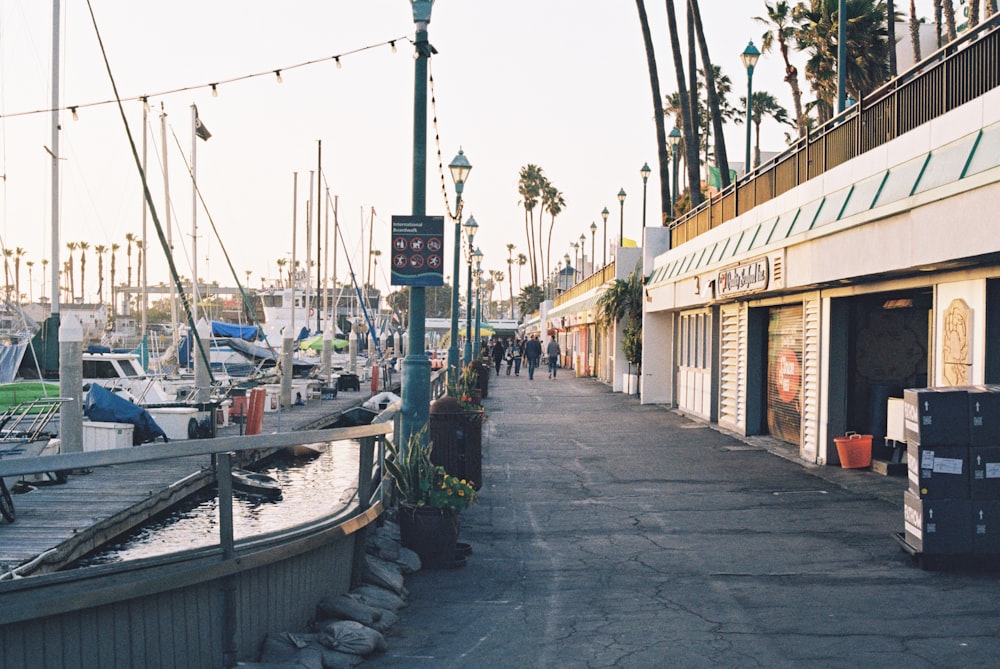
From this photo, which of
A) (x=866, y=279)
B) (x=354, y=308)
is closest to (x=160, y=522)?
(x=866, y=279)

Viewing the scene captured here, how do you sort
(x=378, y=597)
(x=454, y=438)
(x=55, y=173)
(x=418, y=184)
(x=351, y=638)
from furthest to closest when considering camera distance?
(x=55, y=173)
(x=454, y=438)
(x=418, y=184)
(x=378, y=597)
(x=351, y=638)

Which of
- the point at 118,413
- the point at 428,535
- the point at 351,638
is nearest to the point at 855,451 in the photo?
the point at 428,535

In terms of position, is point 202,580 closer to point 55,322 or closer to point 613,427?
point 55,322

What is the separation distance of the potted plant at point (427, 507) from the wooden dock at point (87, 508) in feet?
7.44

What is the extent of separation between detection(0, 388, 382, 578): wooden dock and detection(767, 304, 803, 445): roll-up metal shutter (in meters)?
12.6

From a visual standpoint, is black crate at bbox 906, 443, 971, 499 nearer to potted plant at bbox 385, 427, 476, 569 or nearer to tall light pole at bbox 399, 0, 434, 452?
potted plant at bbox 385, 427, 476, 569

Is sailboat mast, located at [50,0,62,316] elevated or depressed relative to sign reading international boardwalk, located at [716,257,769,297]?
elevated

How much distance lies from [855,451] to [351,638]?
11.4 meters

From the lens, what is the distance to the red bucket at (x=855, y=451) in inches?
637

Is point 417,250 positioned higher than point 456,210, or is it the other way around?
point 456,210

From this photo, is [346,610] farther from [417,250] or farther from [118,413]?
[118,413]

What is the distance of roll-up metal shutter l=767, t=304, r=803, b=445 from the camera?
19453 mm

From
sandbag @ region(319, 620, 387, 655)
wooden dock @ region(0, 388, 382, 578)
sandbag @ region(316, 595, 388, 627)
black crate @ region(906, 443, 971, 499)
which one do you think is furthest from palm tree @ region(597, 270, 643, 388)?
sandbag @ region(319, 620, 387, 655)

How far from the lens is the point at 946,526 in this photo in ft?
30.2
